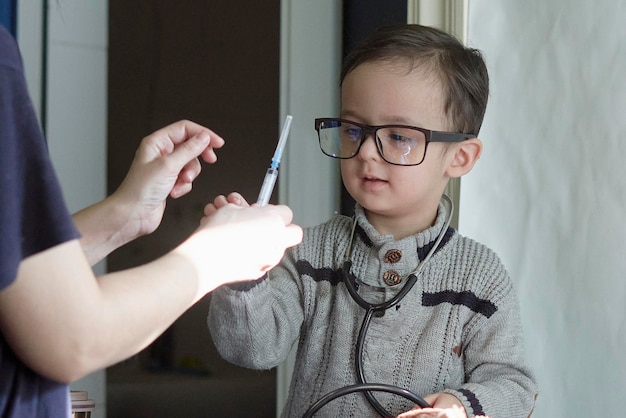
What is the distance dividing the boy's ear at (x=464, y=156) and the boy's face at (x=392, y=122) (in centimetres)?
4

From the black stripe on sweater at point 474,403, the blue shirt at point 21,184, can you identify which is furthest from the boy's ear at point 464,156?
the blue shirt at point 21,184

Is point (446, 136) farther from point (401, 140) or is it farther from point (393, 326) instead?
point (393, 326)

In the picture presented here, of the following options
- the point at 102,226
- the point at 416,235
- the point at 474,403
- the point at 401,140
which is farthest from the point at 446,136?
the point at 102,226

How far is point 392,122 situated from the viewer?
4.77ft

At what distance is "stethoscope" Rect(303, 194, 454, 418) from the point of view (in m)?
1.29

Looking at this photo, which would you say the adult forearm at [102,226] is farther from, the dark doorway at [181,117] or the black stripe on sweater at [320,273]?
the dark doorway at [181,117]

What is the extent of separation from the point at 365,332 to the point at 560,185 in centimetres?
54

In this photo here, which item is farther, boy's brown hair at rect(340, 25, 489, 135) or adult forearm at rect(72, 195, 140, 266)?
boy's brown hair at rect(340, 25, 489, 135)

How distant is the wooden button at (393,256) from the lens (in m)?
1.47

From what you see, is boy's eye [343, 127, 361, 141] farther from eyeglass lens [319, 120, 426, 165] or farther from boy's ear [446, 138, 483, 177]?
boy's ear [446, 138, 483, 177]

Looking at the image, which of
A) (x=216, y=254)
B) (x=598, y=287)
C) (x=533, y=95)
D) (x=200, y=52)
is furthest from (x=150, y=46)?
(x=216, y=254)

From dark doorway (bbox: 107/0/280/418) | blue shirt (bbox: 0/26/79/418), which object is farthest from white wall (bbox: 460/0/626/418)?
blue shirt (bbox: 0/26/79/418)

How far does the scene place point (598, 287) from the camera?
1.57m

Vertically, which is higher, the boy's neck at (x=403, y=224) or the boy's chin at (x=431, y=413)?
the boy's neck at (x=403, y=224)
